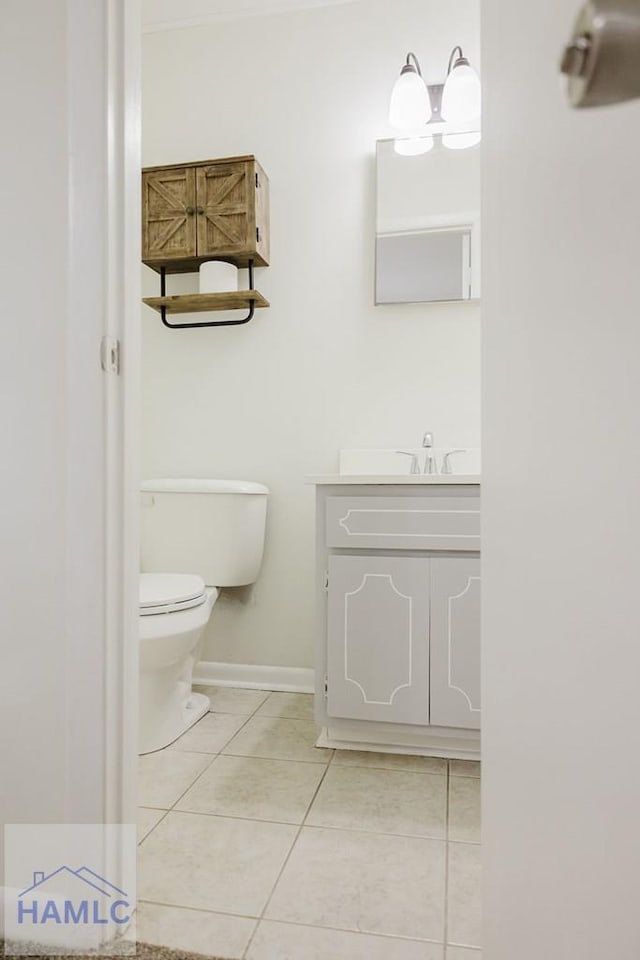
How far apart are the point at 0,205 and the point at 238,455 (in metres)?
1.43

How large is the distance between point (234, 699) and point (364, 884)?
1.12m

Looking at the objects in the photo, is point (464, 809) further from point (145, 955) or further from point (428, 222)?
point (428, 222)

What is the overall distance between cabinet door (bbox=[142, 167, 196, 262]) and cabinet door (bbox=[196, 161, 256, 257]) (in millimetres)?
34

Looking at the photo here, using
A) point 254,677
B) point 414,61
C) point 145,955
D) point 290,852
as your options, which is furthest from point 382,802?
point 414,61

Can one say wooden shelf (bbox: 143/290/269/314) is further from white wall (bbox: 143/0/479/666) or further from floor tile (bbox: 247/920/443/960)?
floor tile (bbox: 247/920/443/960)

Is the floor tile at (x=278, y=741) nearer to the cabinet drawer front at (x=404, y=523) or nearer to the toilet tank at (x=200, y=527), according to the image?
the toilet tank at (x=200, y=527)

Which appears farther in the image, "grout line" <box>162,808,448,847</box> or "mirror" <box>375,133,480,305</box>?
"mirror" <box>375,133,480,305</box>

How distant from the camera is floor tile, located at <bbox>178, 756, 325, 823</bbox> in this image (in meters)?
1.50

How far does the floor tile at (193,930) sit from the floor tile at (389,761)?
0.69 m

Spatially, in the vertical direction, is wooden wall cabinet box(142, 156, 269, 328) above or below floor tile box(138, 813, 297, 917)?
above

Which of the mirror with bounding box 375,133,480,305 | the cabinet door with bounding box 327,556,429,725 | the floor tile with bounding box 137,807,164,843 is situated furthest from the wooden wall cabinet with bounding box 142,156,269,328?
the floor tile with bounding box 137,807,164,843

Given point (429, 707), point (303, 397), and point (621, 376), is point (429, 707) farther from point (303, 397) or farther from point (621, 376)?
point (621, 376)

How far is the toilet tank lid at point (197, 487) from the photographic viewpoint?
215 centimetres

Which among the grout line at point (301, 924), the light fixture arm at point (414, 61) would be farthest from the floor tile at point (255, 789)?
the light fixture arm at point (414, 61)
